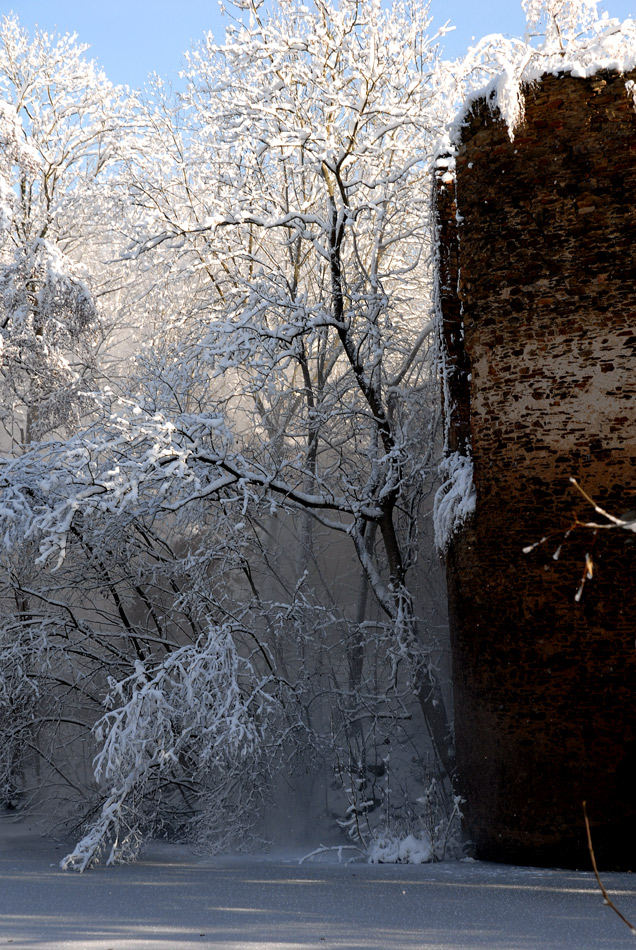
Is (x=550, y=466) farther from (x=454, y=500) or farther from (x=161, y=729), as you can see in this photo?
(x=161, y=729)

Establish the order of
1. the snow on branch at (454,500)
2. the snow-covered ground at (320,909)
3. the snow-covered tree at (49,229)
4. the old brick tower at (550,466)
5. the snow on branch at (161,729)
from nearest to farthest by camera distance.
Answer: the snow-covered ground at (320,909) < the old brick tower at (550,466) < the snow on branch at (454,500) < the snow on branch at (161,729) < the snow-covered tree at (49,229)

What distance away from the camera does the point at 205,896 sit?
6.06 meters

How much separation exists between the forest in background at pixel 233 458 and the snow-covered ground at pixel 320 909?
4.39ft

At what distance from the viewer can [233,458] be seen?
1006cm

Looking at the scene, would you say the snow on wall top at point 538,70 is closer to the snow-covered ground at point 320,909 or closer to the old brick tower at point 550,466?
the old brick tower at point 550,466

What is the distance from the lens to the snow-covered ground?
189 inches

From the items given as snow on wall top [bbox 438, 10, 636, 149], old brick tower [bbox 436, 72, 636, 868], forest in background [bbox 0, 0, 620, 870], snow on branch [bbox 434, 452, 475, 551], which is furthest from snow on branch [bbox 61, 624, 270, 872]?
snow on wall top [bbox 438, 10, 636, 149]

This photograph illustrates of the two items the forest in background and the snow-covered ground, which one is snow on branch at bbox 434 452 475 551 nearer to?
the forest in background

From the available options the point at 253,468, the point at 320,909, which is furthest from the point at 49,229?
the point at 320,909

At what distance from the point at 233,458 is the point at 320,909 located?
5524 millimetres

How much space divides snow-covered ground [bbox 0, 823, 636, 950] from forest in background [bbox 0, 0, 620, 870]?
1337 millimetres

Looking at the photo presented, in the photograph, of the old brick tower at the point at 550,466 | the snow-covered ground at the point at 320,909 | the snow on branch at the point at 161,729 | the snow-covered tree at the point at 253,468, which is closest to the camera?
the snow-covered ground at the point at 320,909

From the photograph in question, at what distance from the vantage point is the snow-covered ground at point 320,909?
4.79m

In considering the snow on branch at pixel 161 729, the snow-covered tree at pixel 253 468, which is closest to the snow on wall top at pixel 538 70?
the snow-covered tree at pixel 253 468
